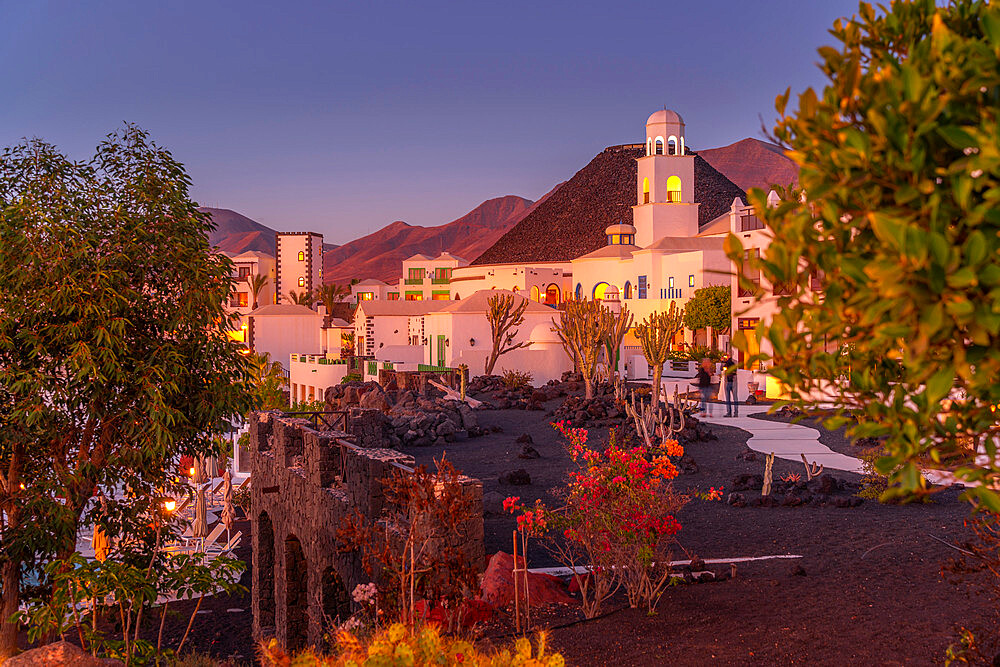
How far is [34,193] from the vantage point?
9.22 m

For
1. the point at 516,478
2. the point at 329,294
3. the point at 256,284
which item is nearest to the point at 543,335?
the point at 516,478

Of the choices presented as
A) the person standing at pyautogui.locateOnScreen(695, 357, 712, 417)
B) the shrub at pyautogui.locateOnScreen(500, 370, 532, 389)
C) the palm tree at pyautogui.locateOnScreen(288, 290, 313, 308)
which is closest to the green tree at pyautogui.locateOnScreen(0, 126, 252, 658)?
the person standing at pyautogui.locateOnScreen(695, 357, 712, 417)

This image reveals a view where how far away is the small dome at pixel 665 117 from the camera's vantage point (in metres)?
56.3

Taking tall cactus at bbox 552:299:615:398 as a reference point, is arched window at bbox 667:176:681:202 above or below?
above

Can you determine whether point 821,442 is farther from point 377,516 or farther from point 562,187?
point 562,187

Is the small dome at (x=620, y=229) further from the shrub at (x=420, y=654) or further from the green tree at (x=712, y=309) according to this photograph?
the shrub at (x=420, y=654)

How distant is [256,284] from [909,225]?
79.8 m

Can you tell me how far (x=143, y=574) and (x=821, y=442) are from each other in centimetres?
1545

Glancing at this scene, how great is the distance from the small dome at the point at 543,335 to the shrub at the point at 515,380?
2.00m

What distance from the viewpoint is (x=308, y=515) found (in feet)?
36.6

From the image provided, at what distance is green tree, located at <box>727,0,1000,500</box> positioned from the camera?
1848 mm

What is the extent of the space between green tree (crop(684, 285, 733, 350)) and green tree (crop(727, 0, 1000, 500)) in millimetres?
42863

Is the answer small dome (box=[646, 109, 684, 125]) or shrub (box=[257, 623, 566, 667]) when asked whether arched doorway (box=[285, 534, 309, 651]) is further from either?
small dome (box=[646, 109, 684, 125])

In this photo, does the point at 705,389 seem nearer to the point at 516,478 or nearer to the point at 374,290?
the point at 516,478
